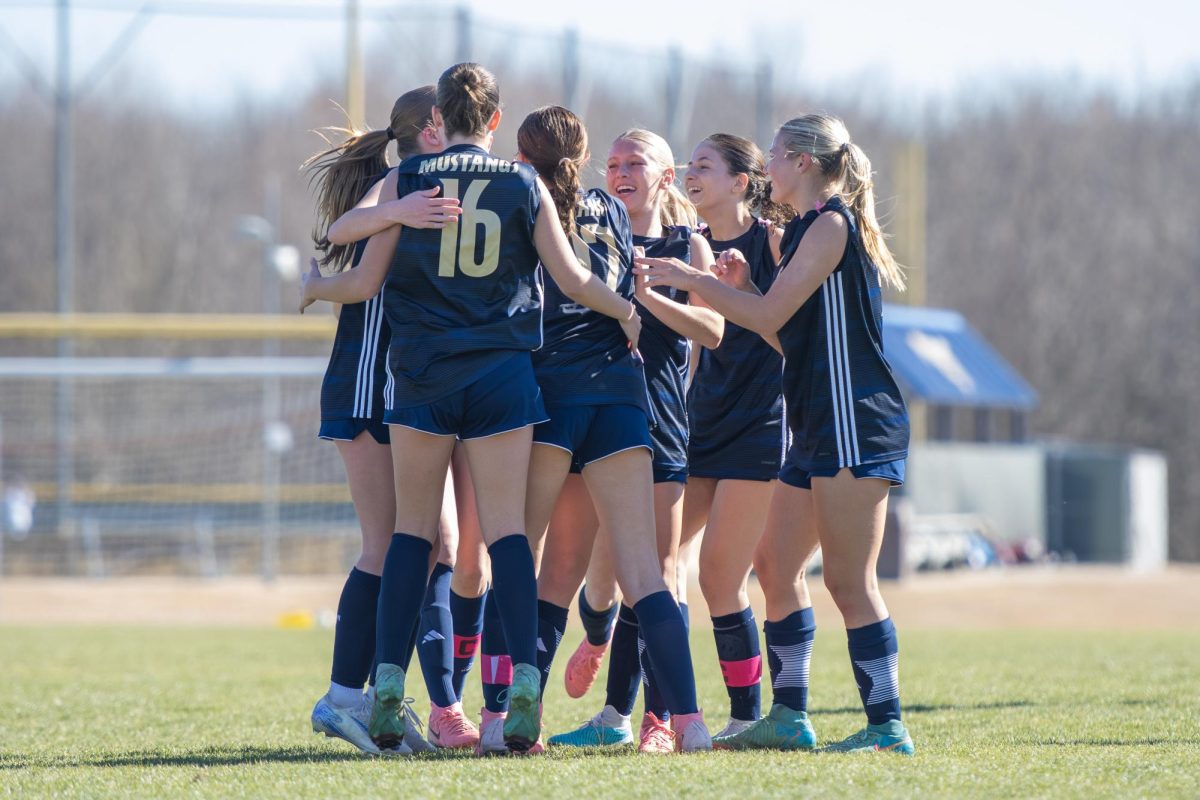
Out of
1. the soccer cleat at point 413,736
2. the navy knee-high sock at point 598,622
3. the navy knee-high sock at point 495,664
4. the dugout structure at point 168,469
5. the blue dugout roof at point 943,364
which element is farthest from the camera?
the blue dugout roof at point 943,364

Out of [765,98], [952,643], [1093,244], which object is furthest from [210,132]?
[952,643]

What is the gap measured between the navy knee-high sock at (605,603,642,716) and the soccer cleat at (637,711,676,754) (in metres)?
0.19

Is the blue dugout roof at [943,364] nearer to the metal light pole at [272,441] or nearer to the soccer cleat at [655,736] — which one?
the metal light pole at [272,441]

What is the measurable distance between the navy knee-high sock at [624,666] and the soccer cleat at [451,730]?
490 millimetres

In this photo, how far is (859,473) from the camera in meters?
4.56

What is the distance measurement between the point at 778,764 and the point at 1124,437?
37735 mm

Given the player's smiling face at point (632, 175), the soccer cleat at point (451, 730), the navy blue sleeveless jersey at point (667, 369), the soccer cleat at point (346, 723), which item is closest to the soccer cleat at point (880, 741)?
the navy blue sleeveless jersey at point (667, 369)

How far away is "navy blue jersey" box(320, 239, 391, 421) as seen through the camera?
4906mm

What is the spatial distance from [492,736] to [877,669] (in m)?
1.18

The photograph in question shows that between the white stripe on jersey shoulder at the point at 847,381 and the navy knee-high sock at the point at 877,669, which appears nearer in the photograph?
A: the white stripe on jersey shoulder at the point at 847,381

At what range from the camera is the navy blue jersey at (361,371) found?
491 cm

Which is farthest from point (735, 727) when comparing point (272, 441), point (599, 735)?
point (272, 441)

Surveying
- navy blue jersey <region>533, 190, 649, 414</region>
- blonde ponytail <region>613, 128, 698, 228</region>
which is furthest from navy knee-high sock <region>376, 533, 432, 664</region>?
blonde ponytail <region>613, 128, 698, 228</region>

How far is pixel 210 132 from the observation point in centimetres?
3962
